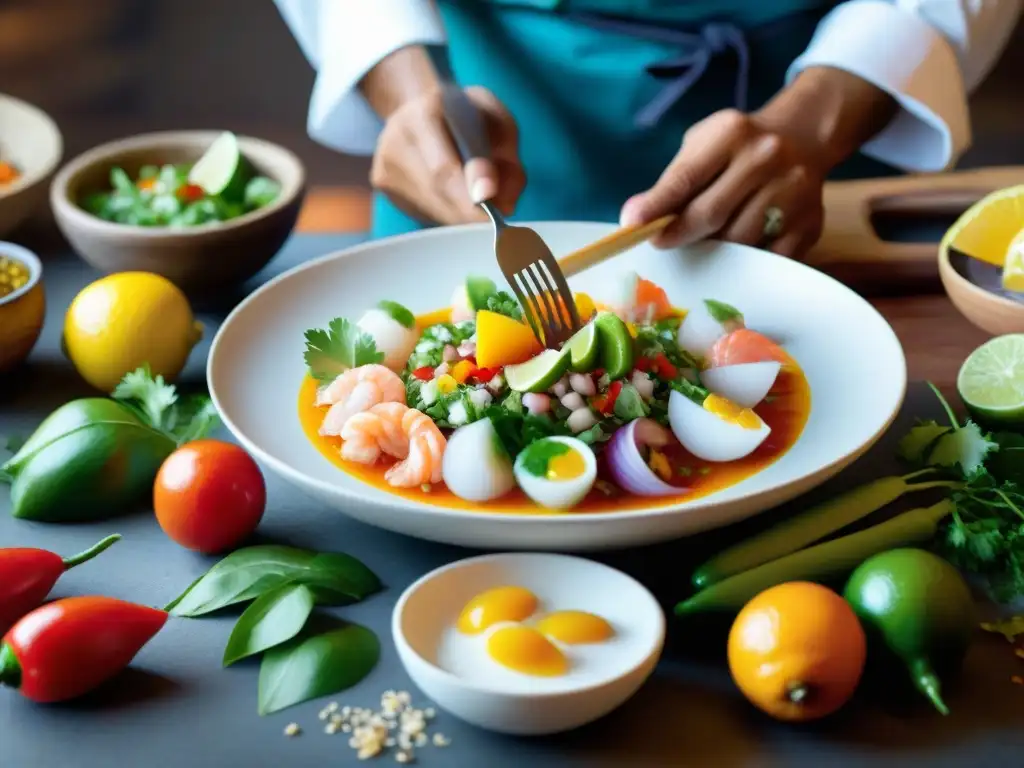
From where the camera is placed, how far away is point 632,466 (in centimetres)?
141

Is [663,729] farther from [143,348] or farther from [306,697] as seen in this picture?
[143,348]

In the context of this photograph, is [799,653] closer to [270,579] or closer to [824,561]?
[824,561]

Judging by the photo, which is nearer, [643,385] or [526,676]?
[526,676]

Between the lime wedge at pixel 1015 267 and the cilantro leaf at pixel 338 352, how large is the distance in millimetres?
1038

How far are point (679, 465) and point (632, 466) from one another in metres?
0.13

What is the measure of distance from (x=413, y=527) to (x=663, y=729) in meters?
0.36

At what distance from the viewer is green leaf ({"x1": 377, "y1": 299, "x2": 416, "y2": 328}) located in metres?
1.75

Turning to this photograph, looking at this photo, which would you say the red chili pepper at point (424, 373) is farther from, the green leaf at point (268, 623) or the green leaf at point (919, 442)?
the green leaf at point (919, 442)

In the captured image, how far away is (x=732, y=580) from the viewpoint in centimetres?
128

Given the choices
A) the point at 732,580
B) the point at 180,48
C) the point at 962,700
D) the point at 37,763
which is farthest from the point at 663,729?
the point at 180,48

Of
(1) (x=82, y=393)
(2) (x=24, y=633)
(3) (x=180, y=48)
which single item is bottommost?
(3) (x=180, y=48)

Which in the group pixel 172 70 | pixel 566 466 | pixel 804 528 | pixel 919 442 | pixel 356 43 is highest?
pixel 356 43

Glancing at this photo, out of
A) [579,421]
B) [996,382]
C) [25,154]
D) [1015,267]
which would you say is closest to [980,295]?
[1015,267]

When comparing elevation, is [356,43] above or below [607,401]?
above
